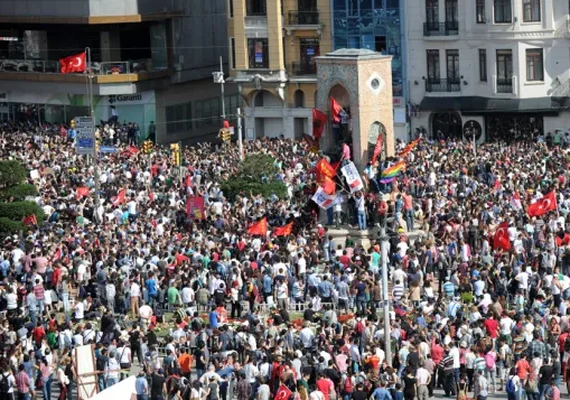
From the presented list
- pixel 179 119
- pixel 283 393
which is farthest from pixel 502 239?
pixel 179 119

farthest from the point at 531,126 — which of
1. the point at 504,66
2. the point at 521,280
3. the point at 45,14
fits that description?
the point at 521,280

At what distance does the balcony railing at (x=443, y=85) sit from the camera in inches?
3334

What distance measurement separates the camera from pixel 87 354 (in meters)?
44.8

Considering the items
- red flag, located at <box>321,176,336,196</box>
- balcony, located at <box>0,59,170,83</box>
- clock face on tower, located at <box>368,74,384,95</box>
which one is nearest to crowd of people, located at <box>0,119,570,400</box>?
red flag, located at <box>321,176,336,196</box>

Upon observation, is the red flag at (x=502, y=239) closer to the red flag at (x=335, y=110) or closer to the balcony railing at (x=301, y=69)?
the red flag at (x=335, y=110)

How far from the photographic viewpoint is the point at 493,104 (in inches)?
3273

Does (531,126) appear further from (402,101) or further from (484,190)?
(484,190)

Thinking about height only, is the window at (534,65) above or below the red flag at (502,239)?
above

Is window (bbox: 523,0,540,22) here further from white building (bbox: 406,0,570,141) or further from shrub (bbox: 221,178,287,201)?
shrub (bbox: 221,178,287,201)

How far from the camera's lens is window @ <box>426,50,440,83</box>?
Answer: 280ft

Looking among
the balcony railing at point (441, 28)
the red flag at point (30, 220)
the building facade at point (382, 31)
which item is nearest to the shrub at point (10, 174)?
the red flag at point (30, 220)

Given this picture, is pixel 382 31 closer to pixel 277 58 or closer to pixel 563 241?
pixel 277 58

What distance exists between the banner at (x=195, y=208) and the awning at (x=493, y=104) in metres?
22.8

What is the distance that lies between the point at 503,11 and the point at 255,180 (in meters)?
18.5
